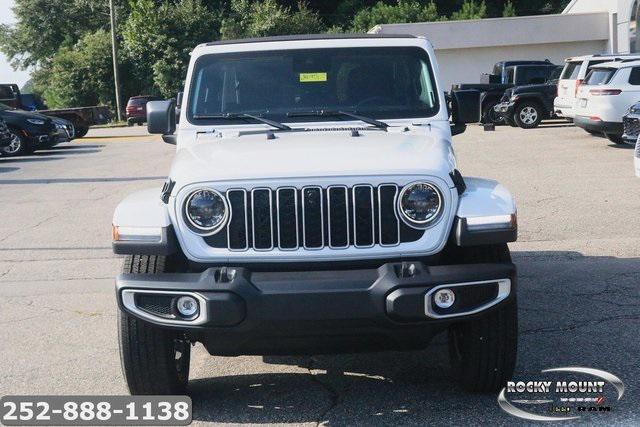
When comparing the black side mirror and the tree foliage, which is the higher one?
the black side mirror

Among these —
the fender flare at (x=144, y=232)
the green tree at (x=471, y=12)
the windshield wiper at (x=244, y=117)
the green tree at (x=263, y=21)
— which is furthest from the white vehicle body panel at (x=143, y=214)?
the green tree at (x=471, y=12)

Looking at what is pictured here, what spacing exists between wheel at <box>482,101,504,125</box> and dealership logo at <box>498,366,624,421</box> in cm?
2248

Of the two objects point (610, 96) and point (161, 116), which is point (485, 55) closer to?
point (610, 96)

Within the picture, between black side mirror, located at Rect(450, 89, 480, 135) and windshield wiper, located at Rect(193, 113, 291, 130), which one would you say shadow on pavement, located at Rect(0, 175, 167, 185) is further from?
windshield wiper, located at Rect(193, 113, 291, 130)

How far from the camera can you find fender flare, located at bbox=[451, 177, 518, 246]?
186 inches

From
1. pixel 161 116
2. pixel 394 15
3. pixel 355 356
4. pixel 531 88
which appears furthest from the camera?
pixel 394 15


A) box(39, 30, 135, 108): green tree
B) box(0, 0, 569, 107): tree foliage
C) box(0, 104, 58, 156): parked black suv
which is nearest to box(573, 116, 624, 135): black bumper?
box(0, 104, 58, 156): parked black suv

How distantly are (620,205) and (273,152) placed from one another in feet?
25.3

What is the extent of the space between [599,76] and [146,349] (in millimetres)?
16832

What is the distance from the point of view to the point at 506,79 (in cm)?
3061

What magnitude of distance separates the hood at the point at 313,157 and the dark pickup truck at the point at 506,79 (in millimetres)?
22925

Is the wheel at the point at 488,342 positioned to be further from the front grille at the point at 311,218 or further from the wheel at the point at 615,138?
the wheel at the point at 615,138

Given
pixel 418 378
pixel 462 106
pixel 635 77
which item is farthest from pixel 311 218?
pixel 635 77

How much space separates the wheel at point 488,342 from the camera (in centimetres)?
485
